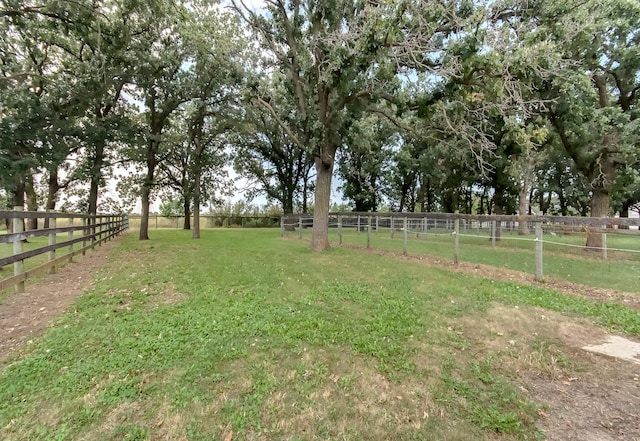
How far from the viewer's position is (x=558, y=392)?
2.72 meters

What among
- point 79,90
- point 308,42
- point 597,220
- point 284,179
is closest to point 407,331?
point 597,220

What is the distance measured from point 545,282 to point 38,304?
8.79 metres

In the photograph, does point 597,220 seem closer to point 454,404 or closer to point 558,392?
point 558,392

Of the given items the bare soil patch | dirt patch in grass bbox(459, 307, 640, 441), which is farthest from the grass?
the bare soil patch

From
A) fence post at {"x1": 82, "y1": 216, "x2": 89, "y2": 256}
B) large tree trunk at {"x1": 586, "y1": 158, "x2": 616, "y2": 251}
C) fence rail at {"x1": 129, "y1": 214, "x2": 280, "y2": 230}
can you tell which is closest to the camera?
fence post at {"x1": 82, "y1": 216, "x2": 89, "y2": 256}

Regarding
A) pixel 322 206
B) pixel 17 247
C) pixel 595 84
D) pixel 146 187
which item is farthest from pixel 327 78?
pixel 146 187

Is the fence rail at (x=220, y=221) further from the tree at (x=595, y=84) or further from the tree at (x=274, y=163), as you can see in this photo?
the tree at (x=595, y=84)

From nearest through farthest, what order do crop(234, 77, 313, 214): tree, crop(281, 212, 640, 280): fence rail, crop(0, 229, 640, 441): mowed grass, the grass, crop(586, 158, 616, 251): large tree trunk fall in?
crop(0, 229, 640, 441): mowed grass → the grass → crop(281, 212, 640, 280): fence rail → crop(586, 158, 616, 251): large tree trunk → crop(234, 77, 313, 214): tree

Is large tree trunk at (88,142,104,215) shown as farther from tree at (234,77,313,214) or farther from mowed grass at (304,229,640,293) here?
mowed grass at (304,229,640,293)

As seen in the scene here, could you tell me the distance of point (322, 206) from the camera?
11008mm

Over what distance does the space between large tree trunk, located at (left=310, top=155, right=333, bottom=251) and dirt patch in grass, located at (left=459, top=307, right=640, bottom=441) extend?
6.78 m

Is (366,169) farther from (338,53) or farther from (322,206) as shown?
(338,53)

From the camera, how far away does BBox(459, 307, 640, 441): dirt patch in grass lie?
234 centimetres

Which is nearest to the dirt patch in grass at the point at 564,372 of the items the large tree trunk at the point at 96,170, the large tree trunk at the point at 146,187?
the large tree trunk at the point at 146,187
